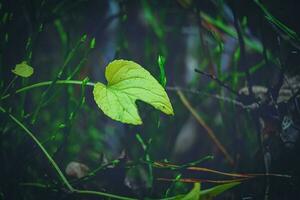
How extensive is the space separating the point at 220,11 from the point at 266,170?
Answer: 0.54 meters

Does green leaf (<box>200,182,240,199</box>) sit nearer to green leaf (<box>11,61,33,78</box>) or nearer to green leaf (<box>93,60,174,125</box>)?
green leaf (<box>93,60,174,125</box>)

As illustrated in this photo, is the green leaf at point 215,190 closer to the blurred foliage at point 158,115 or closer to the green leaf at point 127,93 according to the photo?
the blurred foliage at point 158,115

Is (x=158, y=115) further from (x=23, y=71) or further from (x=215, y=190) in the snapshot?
(x=23, y=71)

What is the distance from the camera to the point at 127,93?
2.28 ft

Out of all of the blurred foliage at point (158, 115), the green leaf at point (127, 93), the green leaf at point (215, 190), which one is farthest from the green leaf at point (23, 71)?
the green leaf at point (215, 190)

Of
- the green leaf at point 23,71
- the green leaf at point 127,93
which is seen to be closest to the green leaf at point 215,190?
the green leaf at point 127,93

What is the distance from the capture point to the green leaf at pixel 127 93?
2.18ft

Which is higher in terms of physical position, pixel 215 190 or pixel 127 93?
pixel 127 93

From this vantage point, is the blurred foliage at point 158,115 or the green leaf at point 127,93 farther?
the blurred foliage at point 158,115

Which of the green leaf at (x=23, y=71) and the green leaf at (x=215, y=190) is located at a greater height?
the green leaf at (x=23, y=71)

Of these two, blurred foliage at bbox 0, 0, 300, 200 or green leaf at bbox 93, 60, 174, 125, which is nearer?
green leaf at bbox 93, 60, 174, 125

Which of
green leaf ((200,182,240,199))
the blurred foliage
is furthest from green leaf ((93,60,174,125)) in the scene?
green leaf ((200,182,240,199))

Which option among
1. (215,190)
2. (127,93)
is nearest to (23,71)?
(127,93)

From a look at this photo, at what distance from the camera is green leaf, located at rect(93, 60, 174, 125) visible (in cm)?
66
